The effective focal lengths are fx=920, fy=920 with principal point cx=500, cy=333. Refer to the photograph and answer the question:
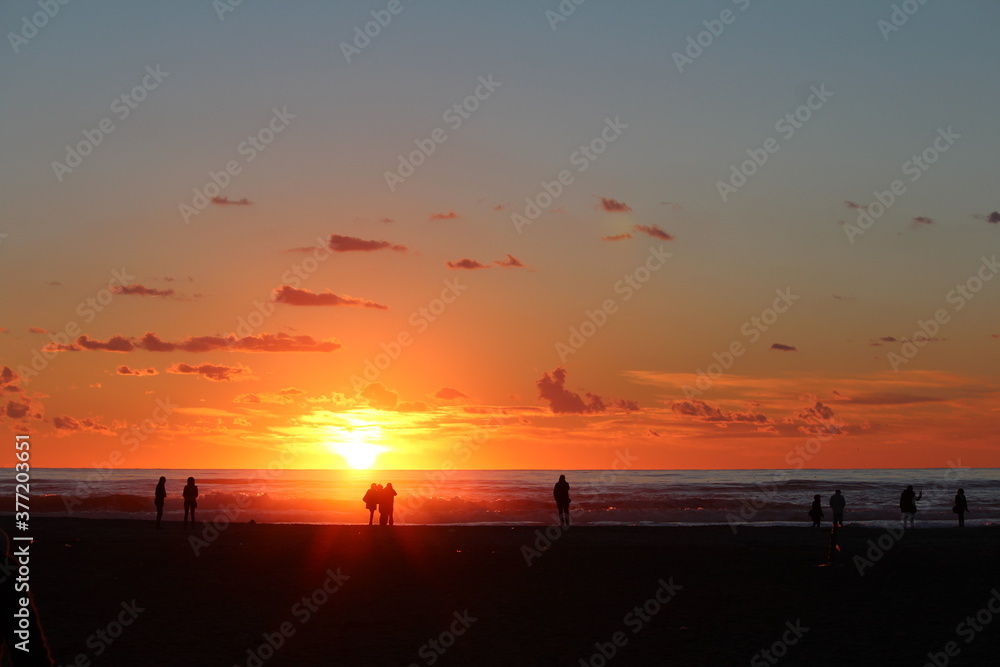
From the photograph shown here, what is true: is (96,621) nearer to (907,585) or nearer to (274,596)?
(274,596)

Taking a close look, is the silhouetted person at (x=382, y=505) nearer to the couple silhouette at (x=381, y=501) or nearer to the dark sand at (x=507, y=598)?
the couple silhouette at (x=381, y=501)

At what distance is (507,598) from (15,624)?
504 inches

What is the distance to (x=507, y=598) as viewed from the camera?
17984mm

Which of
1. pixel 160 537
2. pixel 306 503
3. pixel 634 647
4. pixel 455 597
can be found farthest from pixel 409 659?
pixel 306 503

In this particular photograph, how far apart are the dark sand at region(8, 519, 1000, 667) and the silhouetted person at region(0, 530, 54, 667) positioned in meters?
7.33

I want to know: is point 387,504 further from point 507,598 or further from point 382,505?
point 507,598

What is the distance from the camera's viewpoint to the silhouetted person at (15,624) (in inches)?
233

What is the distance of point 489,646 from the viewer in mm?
14266

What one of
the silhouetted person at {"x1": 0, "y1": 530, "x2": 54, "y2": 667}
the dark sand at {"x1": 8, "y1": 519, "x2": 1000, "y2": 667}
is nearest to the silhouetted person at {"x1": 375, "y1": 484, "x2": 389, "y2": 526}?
the dark sand at {"x1": 8, "y1": 519, "x2": 1000, "y2": 667}

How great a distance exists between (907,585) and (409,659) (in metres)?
11.3

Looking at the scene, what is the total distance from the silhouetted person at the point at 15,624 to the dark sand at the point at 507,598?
7.33 metres

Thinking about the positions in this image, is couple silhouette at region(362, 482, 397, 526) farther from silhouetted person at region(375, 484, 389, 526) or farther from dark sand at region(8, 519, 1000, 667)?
dark sand at region(8, 519, 1000, 667)

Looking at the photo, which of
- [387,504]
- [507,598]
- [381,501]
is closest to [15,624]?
[507,598]

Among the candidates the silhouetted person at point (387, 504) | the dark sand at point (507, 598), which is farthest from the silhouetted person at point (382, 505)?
the dark sand at point (507, 598)
